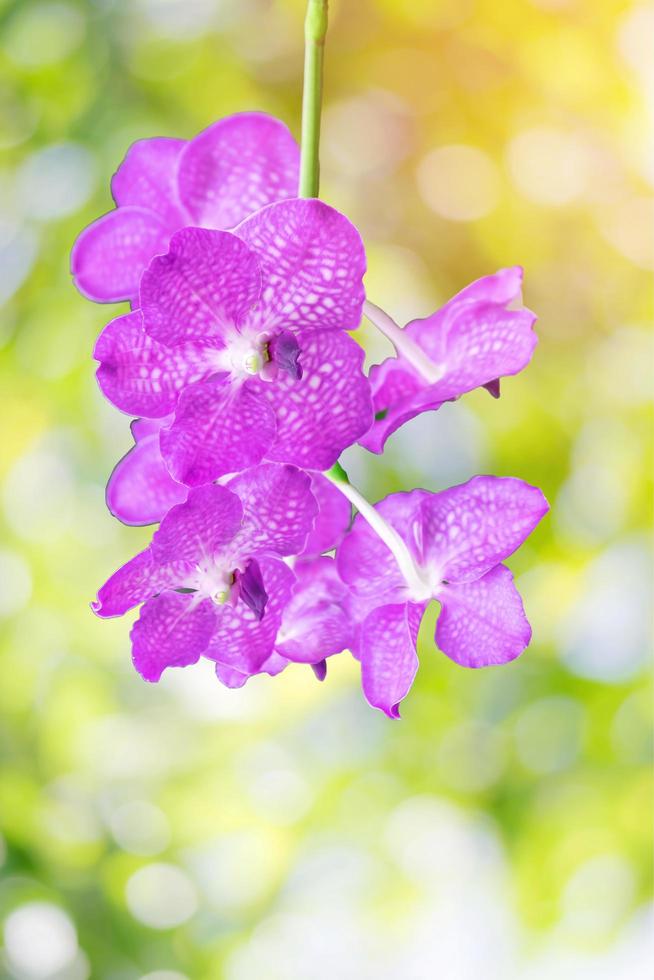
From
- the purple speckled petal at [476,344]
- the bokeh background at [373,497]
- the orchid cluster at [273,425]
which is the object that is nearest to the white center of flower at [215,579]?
the orchid cluster at [273,425]

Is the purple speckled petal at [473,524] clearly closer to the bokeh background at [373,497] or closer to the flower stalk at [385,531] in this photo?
the flower stalk at [385,531]

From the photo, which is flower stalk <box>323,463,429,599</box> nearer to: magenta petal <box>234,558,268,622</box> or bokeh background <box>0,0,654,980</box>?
magenta petal <box>234,558,268,622</box>

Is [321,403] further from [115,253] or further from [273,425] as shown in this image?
[115,253]

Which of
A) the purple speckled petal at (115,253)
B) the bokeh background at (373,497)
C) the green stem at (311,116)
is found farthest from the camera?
the bokeh background at (373,497)

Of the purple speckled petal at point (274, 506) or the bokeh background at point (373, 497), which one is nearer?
the purple speckled petal at point (274, 506)

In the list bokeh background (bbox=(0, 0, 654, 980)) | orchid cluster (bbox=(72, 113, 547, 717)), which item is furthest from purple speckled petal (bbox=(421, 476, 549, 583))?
bokeh background (bbox=(0, 0, 654, 980))

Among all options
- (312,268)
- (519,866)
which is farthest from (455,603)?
(519,866)

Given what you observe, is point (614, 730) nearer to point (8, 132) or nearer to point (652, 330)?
point (652, 330)
